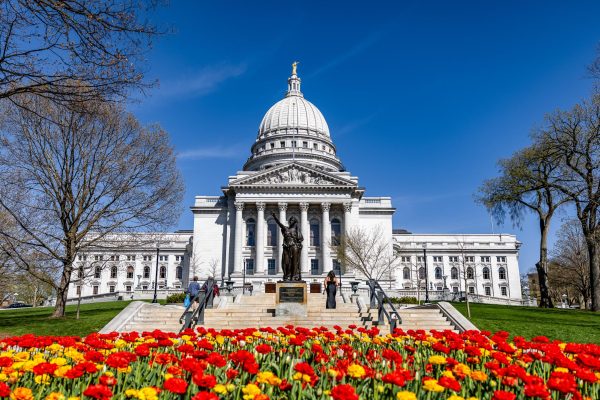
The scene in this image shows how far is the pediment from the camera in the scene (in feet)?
205

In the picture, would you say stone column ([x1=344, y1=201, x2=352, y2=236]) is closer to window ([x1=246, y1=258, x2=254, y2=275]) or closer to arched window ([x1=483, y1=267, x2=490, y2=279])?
window ([x1=246, y1=258, x2=254, y2=275])

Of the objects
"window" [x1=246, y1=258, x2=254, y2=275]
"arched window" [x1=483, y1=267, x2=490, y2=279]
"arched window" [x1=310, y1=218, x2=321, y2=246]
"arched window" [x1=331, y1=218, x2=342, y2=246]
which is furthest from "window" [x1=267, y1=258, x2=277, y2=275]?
"arched window" [x1=483, y1=267, x2=490, y2=279]

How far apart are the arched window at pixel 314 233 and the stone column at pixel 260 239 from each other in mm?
7042

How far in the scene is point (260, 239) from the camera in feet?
201

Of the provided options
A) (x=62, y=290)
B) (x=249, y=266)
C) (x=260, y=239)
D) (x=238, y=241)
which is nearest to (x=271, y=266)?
(x=249, y=266)

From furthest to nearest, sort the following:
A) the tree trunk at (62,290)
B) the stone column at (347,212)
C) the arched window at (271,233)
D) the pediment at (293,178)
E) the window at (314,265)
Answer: the arched window at (271,233), the pediment at (293,178), the window at (314,265), the stone column at (347,212), the tree trunk at (62,290)

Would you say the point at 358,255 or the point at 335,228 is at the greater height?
the point at 335,228

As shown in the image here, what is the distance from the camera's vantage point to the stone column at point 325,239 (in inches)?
2375

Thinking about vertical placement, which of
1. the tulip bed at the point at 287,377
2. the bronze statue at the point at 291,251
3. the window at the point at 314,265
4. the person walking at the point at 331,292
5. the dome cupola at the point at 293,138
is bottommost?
the tulip bed at the point at 287,377

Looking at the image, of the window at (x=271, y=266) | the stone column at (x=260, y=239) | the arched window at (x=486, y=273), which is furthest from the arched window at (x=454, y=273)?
the stone column at (x=260, y=239)

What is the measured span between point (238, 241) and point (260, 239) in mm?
3158

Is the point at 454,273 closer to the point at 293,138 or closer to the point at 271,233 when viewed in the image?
the point at 293,138

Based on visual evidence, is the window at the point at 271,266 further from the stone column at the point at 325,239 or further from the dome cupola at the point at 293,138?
the dome cupola at the point at 293,138

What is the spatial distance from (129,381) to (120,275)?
8882cm
